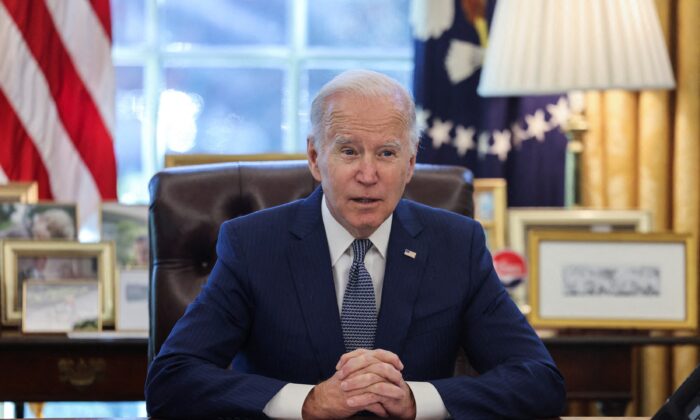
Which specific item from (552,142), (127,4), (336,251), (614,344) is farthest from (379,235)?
(127,4)

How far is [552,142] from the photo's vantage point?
3586 millimetres

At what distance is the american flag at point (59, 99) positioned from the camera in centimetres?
339

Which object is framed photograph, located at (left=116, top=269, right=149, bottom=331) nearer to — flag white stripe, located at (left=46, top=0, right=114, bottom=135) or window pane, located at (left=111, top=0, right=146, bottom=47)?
flag white stripe, located at (left=46, top=0, right=114, bottom=135)

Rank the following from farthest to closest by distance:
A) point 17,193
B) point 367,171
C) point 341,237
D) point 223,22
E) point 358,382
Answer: point 223,22 < point 17,193 < point 341,237 < point 367,171 < point 358,382

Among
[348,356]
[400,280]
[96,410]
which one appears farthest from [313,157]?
[96,410]

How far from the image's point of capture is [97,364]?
2.84 m

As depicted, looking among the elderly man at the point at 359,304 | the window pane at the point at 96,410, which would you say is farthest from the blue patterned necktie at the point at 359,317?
the window pane at the point at 96,410

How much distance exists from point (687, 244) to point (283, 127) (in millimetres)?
1414

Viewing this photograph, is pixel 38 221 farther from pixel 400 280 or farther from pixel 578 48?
pixel 578 48

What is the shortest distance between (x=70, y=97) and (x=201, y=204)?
134cm

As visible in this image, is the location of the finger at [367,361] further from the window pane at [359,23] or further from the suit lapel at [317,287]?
the window pane at [359,23]

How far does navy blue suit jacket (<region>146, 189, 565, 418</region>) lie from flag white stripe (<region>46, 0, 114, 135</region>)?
4.91 ft

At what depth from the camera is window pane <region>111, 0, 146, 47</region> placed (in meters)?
3.60

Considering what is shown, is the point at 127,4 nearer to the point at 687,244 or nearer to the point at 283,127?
the point at 283,127
